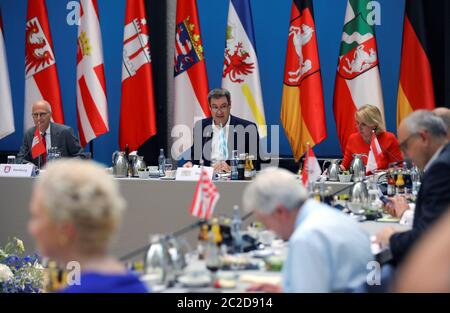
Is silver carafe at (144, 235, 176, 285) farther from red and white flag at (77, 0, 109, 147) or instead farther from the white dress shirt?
red and white flag at (77, 0, 109, 147)

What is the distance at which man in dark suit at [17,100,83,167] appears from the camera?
6582 millimetres

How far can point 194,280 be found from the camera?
2.55 m

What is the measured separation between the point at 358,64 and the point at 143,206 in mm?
2677

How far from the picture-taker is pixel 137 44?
7492 mm

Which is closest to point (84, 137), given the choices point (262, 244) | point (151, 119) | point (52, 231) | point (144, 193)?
point (151, 119)

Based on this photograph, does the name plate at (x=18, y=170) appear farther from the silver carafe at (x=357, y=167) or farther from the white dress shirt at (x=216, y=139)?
the silver carafe at (x=357, y=167)

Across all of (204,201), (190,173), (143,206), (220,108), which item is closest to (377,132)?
(220,108)

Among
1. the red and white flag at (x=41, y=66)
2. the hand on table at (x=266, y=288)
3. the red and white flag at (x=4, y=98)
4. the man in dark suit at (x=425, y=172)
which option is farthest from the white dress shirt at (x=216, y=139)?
the hand on table at (x=266, y=288)

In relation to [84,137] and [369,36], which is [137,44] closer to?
[84,137]

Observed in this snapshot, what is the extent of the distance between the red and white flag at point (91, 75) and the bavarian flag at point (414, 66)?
3102mm

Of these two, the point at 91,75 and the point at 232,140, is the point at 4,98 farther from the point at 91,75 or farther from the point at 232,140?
the point at 232,140

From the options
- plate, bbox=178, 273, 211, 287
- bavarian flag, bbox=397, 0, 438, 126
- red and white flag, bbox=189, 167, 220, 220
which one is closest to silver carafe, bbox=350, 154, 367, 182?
bavarian flag, bbox=397, 0, 438, 126

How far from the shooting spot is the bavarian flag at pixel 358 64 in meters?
6.96

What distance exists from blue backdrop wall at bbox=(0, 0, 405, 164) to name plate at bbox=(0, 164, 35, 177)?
92.7 inches
